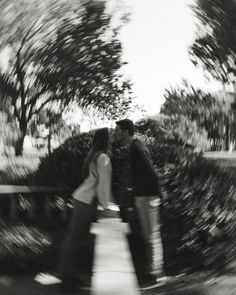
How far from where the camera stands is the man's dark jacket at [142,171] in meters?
3.88

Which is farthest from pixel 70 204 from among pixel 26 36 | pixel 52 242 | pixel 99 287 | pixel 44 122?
pixel 26 36

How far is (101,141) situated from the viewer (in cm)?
382

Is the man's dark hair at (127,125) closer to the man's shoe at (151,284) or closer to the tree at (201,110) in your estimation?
the tree at (201,110)

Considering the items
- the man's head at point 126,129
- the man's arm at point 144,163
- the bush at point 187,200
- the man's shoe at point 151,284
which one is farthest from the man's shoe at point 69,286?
the man's head at point 126,129

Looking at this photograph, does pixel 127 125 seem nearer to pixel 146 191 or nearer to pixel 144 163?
pixel 144 163

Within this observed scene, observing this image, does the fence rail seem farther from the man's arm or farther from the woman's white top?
the man's arm

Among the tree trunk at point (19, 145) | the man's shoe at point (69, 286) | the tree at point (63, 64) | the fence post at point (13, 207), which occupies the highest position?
the tree at point (63, 64)

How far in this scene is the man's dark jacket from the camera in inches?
153

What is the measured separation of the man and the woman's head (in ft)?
0.71

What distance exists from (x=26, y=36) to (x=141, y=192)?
1473 mm

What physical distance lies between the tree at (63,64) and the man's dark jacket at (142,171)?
53 cm

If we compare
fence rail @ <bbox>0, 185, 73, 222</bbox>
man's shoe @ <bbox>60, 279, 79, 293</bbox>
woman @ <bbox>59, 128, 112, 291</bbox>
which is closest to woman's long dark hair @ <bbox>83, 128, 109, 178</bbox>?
woman @ <bbox>59, 128, 112, 291</bbox>

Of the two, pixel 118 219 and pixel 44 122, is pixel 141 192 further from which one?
pixel 118 219

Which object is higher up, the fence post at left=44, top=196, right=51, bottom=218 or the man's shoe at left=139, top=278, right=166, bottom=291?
the fence post at left=44, top=196, right=51, bottom=218
